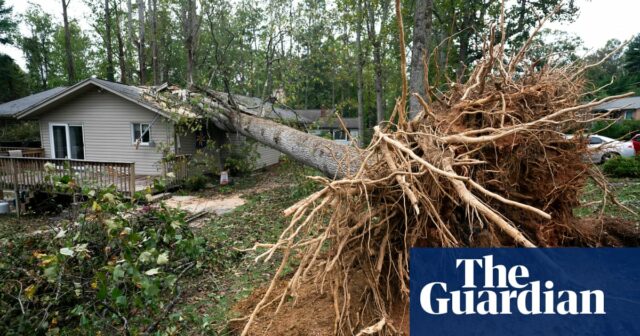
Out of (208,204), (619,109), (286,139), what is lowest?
(208,204)

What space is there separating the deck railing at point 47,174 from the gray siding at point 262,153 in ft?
22.5

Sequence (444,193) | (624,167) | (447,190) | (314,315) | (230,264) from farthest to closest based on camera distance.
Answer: (624,167) → (230,264) → (314,315) → (447,190) → (444,193)

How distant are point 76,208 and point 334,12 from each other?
14.7 m

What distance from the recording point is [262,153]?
1945 cm

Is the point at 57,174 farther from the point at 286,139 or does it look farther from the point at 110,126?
the point at 286,139

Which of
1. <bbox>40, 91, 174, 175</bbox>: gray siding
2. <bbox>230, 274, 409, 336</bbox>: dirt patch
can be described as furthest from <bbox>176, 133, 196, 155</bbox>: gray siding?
<bbox>230, 274, 409, 336</bbox>: dirt patch

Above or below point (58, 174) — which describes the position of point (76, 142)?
above

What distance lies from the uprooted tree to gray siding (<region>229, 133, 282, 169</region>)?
14480mm

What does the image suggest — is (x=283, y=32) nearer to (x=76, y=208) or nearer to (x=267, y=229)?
(x=267, y=229)

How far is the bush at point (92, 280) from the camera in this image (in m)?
2.96

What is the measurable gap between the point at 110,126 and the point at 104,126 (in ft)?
0.91

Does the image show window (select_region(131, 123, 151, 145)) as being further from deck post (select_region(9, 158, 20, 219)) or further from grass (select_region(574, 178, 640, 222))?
grass (select_region(574, 178, 640, 222))

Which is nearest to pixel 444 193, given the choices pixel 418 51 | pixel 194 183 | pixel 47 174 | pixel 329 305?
pixel 329 305

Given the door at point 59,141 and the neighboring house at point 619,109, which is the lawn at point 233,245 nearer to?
the neighboring house at point 619,109
